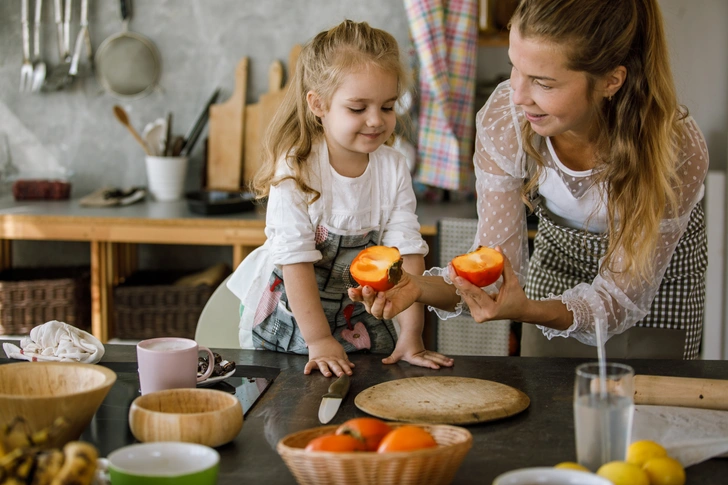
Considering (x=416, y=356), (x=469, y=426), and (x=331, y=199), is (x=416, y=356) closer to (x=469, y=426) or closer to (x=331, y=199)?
(x=469, y=426)

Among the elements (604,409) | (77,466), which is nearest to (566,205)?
(604,409)

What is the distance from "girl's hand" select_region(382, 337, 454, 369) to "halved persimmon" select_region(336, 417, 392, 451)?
1.64ft

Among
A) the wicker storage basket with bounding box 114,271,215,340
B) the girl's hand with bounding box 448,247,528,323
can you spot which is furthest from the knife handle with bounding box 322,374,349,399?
the wicker storage basket with bounding box 114,271,215,340

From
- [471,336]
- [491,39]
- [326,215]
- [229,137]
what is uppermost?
[491,39]

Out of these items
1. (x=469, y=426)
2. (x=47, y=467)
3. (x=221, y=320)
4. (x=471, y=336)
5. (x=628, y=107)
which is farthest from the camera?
(x=471, y=336)

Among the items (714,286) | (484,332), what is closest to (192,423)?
(484,332)

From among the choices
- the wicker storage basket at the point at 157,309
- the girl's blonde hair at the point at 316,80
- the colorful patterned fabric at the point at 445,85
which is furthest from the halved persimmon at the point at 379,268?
the colorful patterned fabric at the point at 445,85

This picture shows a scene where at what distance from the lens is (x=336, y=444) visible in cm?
88

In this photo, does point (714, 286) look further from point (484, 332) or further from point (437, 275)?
point (437, 275)

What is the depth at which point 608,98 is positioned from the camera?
4.96 feet

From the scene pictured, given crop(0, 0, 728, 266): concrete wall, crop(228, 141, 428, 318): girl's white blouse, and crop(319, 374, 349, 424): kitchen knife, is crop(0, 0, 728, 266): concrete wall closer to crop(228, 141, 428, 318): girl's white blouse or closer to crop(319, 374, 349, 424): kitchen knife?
crop(228, 141, 428, 318): girl's white blouse

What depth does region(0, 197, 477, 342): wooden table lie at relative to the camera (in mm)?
2953

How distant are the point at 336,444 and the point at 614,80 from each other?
2.93 feet

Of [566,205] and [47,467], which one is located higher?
[566,205]
